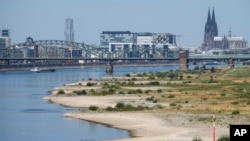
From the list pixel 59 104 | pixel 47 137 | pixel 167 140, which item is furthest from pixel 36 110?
pixel 167 140

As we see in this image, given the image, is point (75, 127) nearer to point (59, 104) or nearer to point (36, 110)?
point (36, 110)

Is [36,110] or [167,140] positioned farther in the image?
[36,110]

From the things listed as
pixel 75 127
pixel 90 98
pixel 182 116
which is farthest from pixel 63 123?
pixel 90 98

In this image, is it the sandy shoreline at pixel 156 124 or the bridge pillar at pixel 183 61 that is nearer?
the sandy shoreline at pixel 156 124

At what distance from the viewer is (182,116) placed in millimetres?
44375

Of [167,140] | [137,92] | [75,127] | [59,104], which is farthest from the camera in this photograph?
[137,92]

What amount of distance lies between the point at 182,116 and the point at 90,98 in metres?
26.9

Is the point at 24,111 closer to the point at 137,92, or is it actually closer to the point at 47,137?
the point at 47,137

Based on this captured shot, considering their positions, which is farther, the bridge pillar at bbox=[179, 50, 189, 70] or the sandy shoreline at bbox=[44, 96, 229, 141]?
the bridge pillar at bbox=[179, 50, 189, 70]

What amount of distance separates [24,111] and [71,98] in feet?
53.0

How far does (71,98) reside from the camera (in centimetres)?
7169

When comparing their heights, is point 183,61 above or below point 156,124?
below

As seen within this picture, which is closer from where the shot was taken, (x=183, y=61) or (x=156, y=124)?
(x=156, y=124)

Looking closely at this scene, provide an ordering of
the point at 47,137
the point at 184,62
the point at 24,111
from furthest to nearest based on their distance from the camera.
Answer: the point at 184,62
the point at 24,111
the point at 47,137
